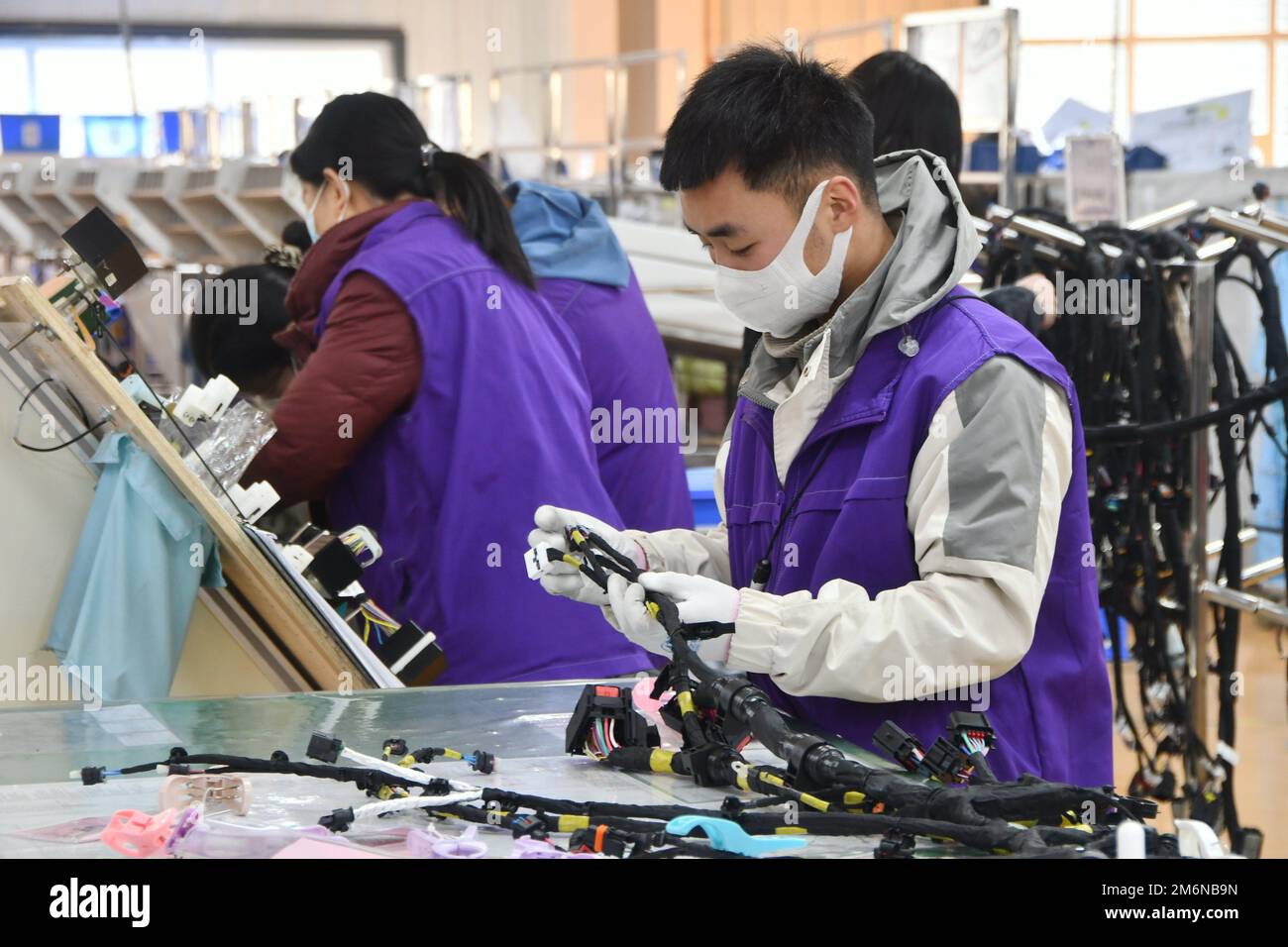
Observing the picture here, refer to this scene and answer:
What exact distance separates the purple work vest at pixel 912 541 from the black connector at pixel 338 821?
613 mm

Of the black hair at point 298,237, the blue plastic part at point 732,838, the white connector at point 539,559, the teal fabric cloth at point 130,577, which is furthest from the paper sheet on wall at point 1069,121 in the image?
the blue plastic part at point 732,838

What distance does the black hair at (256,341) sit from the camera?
3.38 m

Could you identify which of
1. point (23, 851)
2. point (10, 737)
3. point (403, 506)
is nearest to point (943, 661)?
point (23, 851)

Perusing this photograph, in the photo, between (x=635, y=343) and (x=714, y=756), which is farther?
(x=635, y=343)

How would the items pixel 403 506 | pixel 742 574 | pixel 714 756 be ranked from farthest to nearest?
pixel 403 506
pixel 742 574
pixel 714 756

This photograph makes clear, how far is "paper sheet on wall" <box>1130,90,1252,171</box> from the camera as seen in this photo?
7.00 m

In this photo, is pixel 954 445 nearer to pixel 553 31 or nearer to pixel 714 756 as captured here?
pixel 714 756

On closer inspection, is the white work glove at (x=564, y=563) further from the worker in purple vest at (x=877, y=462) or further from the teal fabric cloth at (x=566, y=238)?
the teal fabric cloth at (x=566, y=238)

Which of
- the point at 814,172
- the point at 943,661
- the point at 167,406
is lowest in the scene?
the point at 943,661

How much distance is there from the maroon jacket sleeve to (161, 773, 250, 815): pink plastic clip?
1158mm

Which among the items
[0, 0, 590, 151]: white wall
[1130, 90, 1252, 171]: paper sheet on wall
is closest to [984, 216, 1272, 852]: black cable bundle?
[1130, 90, 1252, 171]: paper sheet on wall

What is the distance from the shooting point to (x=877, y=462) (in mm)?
1669

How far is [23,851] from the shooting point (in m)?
1.28

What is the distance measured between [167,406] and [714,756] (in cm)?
124
